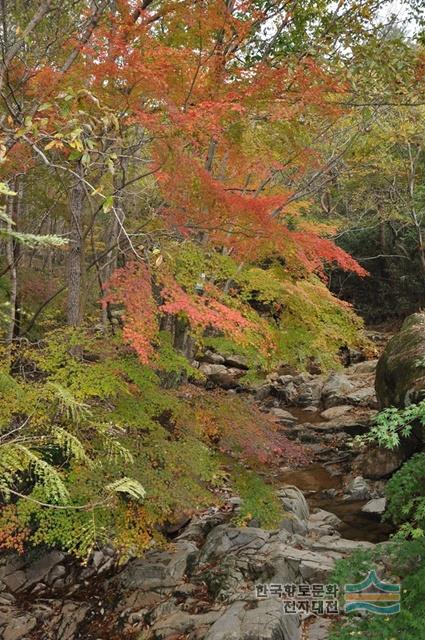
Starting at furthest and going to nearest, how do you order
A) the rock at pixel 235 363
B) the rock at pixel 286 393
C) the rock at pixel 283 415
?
the rock at pixel 235 363 → the rock at pixel 286 393 → the rock at pixel 283 415

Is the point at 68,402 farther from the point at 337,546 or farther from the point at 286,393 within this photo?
the point at 286,393

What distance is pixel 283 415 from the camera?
49.1 ft

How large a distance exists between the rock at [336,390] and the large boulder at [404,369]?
509cm

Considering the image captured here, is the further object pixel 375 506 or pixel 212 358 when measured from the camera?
pixel 212 358

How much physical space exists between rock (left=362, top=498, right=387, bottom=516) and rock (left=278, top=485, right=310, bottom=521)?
3.51 feet

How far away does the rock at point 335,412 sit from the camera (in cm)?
1476

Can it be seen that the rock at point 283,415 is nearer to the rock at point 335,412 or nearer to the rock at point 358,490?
the rock at point 335,412

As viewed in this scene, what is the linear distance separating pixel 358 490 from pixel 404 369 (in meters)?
2.55

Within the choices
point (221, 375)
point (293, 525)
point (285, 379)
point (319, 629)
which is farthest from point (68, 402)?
point (285, 379)

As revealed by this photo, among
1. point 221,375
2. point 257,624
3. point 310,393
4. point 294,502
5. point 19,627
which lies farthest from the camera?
point 221,375

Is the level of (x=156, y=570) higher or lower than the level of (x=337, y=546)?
lower

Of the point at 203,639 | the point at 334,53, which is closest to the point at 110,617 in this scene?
the point at 203,639

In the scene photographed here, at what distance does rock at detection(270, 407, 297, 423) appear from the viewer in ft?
47.8

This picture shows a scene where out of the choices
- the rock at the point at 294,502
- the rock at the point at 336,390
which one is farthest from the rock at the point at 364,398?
the rock at the point at 294,502
